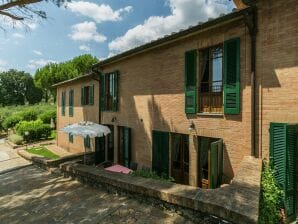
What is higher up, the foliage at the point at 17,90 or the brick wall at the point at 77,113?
the foliage at the point at 17,90

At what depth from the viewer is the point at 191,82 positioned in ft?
30.2

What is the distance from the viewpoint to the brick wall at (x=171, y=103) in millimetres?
7660

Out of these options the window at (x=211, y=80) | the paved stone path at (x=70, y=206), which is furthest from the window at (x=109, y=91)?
the window at (x=211, y=80)

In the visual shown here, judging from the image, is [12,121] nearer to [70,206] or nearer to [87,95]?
[87,95]

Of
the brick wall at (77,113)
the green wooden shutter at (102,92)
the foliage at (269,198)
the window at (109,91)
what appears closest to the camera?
the foliage at (269,198)

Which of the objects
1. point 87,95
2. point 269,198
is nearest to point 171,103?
point 269,198

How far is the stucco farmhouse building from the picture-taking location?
658 cm

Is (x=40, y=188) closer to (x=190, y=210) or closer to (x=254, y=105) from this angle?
(x=190, y=210)

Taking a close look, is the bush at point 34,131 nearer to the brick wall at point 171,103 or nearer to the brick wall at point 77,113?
the brick wall at point 77,113

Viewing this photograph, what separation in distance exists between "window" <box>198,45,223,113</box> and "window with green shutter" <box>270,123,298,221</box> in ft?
7.49

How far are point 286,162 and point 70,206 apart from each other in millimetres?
5894

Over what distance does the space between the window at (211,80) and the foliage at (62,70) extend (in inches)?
1767

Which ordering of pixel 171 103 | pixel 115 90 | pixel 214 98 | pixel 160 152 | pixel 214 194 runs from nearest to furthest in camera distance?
pixel 214 194, pixel 214 98, pixel 171 103, pixel 160 152, pixel 115 90

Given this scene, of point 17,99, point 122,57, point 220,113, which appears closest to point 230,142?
point 220,113
